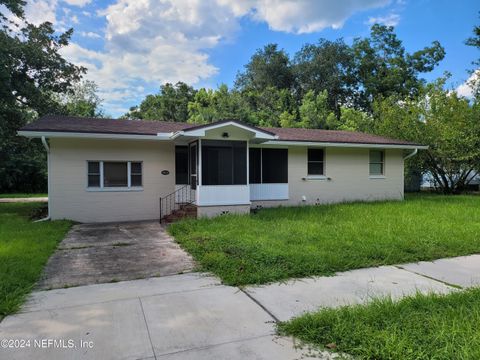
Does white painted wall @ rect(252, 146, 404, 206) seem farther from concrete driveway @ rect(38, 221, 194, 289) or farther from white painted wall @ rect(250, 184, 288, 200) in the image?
concrete driveway @ rect(38, 221, 194, 289)

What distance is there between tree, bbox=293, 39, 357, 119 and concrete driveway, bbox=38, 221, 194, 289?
29.2 m

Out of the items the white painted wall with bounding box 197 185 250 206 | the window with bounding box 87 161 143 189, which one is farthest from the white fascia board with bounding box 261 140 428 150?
the window with bounding box 87 161 143 189

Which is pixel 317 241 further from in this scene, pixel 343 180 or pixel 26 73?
pixel 26 73

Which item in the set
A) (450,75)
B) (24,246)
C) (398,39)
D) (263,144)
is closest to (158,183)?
(263,144)

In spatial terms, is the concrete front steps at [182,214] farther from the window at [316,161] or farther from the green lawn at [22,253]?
the window at [316,161]

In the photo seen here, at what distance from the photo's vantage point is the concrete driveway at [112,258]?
4.80 meters

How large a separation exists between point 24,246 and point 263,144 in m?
7.95

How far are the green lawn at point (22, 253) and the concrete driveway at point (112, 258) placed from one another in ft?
0.56

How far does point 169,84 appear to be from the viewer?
38.0m

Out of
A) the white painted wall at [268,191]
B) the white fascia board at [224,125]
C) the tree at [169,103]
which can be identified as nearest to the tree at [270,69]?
the tree at [169,103]

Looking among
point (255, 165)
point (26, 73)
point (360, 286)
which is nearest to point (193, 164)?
point (255, 165)

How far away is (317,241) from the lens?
642 cm

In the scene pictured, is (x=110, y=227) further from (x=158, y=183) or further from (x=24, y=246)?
(x=24, y=246)

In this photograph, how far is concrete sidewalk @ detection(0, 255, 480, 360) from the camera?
2.78 m
